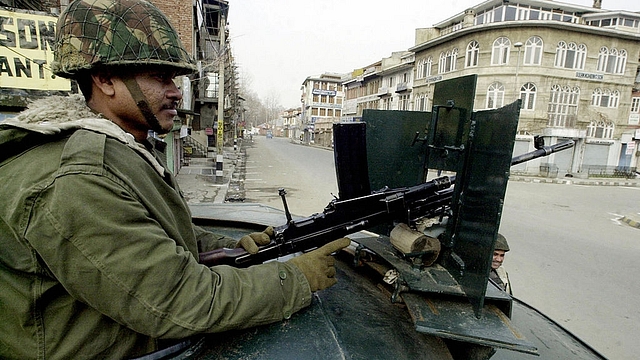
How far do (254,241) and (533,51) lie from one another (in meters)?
32.1

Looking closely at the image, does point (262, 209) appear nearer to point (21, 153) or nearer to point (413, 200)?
point (413, 200)

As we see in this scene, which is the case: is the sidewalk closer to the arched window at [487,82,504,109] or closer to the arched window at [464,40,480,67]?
the arched window at [487,82,504,109]

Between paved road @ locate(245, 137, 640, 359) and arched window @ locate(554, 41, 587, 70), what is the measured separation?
18.5 meters

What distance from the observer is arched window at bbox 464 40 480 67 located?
2805 cm

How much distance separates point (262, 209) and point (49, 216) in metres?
2.40

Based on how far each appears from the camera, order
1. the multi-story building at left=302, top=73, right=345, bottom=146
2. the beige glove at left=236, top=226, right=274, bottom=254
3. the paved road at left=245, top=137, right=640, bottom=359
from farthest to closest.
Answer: the multi-story building at left=302, top=73, right=345, bottom=146, the paved road at left=245, top=137, right=640, bottom=359, the beige glove at left=236, top=226, right=274, bottom=254

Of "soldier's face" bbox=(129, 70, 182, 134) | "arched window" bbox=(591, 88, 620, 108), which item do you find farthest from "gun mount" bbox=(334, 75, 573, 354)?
"arched window" bbox=(591, 88, 620, 108)

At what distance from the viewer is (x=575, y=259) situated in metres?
6.77

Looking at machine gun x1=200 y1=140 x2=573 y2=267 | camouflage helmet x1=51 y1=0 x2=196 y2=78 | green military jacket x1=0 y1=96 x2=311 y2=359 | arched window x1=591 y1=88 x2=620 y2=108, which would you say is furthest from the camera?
arched window x1=591 y1=88 x2=620 y2=108

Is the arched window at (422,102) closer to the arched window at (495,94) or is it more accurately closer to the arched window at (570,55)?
the arched window at (495,94)

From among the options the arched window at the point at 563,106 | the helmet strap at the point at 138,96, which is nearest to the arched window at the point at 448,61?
the arched window at the point at 563,106

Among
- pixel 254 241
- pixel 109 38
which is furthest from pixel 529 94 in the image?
pixel 109 38

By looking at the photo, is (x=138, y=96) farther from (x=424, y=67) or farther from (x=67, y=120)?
(x=424, y=67)

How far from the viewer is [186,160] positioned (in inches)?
824
